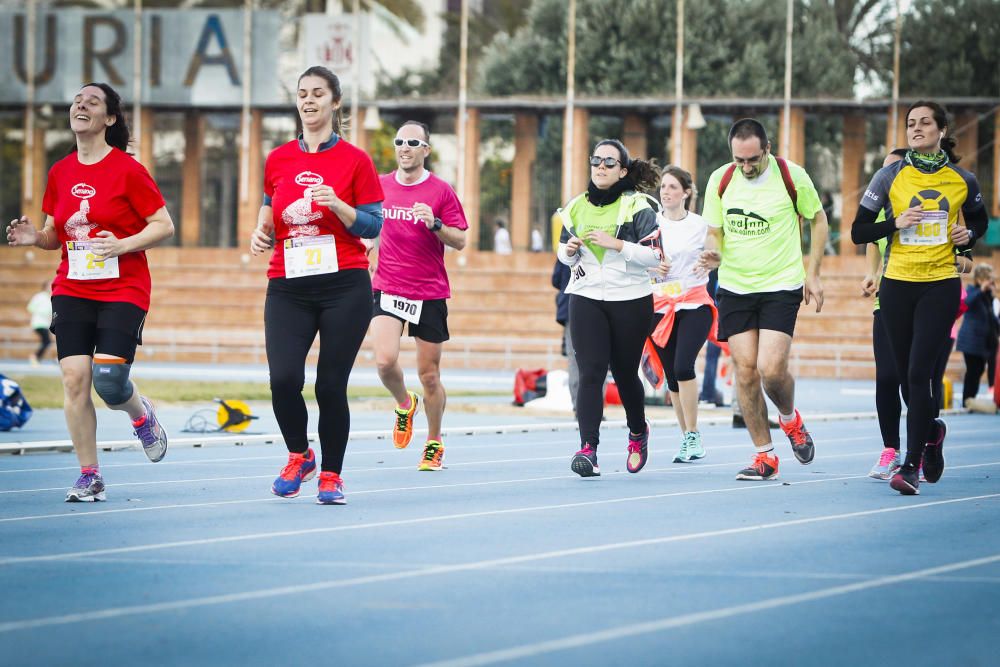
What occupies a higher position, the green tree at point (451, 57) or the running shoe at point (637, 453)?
the green tree at point (451, 57)

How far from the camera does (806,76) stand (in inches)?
1879

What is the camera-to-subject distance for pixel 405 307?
32.6 ft

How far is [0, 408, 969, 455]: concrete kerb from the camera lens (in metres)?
11.0

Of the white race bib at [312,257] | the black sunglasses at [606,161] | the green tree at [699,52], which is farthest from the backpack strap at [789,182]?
the green tree at [699,52]

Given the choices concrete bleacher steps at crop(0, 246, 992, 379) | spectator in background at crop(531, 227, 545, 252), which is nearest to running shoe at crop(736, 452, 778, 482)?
concrete bleacher steps at crop(0, 246, 992, 379)

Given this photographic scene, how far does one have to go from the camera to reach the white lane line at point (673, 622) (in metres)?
4.16

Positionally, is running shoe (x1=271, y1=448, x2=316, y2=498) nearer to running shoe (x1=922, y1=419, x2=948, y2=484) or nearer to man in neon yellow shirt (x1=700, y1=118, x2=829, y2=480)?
man in neon yellow shirt (x1=700, y1=118, x2=829, y2=480)

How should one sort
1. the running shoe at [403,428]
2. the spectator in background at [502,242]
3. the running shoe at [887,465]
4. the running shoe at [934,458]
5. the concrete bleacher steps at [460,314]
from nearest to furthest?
1. the running shoe at [934,458]
2. the running shoe at [887,465]
3. the running shoe at [403,428]
4. the concrete bleacher steps at [460,314]
5. the spectator in background at [502,242]

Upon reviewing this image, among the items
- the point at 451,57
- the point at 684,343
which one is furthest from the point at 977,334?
the point at 451,57

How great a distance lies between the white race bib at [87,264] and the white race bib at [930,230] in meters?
4.29

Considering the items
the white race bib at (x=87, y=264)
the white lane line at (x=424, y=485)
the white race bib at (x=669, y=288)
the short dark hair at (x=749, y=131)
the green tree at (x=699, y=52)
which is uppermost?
the green tree at (x=699, y=52)

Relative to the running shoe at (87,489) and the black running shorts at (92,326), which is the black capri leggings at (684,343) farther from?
the running shoe at (87,489)

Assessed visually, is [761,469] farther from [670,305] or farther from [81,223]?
[81,223]

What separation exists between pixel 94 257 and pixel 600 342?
331 centimetres
